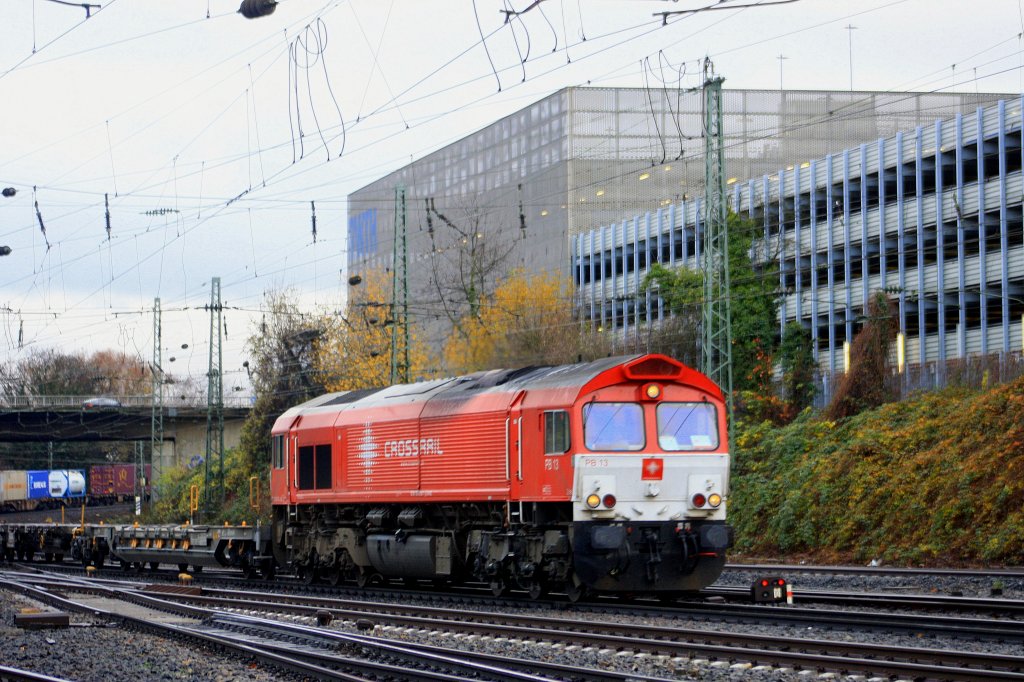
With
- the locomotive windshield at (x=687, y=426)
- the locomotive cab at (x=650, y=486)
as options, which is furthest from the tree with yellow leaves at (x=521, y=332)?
the locomotive cab at (x=650, y=486)

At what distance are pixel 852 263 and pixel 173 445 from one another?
5472 cm

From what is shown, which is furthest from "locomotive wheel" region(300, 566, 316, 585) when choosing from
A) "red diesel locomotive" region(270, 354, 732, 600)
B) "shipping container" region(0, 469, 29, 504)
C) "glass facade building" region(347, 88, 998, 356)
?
"shipping container" region(0, 469, 29, 504)

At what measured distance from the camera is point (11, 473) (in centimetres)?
9769

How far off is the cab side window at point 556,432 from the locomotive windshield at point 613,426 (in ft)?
1.06

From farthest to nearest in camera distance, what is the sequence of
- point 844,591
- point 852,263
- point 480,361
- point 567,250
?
point 567,250 < point 480,361 < point 852,263 < point 844,591

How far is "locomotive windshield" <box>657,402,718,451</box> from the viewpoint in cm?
2133

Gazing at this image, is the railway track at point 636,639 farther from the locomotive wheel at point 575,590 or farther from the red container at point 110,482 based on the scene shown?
the red container at point 110,482

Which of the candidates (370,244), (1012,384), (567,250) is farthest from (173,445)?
(1012,384)

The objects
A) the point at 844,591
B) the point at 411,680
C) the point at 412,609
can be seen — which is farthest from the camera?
the point at 844,591

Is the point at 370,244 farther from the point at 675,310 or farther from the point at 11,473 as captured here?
the point at 675,310

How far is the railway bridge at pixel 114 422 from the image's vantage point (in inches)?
3110

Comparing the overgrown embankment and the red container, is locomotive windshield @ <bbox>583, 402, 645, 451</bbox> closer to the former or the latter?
the overgrown embankment

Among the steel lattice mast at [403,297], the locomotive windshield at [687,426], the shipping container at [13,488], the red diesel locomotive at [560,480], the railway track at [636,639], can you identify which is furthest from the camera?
the shipping container at [13,488]

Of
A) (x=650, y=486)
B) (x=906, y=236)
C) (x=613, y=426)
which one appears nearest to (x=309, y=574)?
(x=613, y=426)
